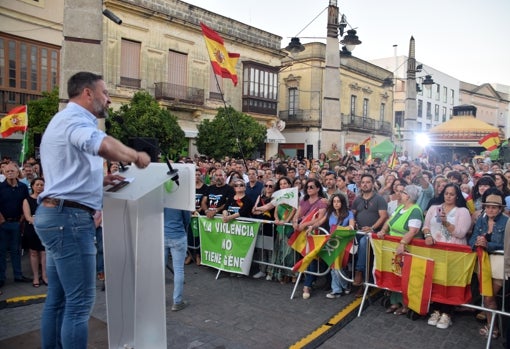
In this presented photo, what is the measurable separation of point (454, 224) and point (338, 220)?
1.65m

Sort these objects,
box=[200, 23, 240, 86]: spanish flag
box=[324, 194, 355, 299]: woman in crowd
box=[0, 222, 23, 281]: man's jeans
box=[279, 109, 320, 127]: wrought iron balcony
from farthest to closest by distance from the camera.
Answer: box=[279, 109, 320, 127]: wrought iron balcony < box=[200, 23, 240, 86]: spanish flag < box=[0, 222, 23, 281]: man's jeans < box=[324, 194, 355, 299]: woman in crowd

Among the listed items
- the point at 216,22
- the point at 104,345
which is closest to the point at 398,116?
the point at 216,22

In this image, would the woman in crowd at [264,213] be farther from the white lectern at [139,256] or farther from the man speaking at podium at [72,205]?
the man speaking at podium at [72,205]

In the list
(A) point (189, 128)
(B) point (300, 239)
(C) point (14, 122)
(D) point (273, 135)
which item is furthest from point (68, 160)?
(D) point (273, 135)

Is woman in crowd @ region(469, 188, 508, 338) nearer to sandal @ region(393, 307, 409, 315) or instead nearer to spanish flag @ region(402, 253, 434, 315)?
spanish flag @ region(402, 253, 434, 315)

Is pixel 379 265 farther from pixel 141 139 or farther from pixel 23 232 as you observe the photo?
pixel 23 232

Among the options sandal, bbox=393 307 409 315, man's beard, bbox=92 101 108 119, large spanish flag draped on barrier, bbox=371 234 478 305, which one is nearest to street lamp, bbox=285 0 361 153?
large spanish flag draped on barrier, bbox=371 234 478 305

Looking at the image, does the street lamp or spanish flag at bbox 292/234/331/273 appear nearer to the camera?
spanish flag at bbox 292/234/331/273

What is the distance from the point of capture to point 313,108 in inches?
1334

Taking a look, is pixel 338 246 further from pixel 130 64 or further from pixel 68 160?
pixel 130 64

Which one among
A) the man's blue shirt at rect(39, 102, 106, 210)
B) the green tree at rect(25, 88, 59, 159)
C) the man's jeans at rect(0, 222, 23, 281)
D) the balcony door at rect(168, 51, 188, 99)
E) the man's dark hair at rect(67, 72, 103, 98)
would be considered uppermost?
the balcony door at rect(168, 51, 188, 99)

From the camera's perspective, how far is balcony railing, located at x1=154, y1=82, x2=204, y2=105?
75.4ft

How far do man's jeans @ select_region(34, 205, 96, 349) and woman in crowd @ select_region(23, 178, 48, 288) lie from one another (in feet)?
13.6

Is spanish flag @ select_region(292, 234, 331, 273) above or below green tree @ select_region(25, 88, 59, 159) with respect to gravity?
below
